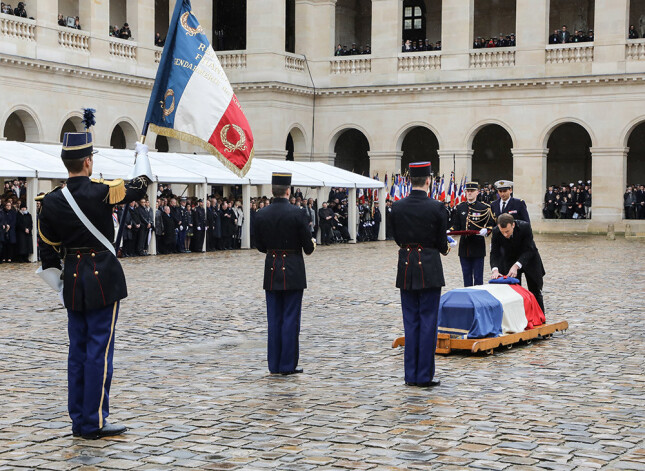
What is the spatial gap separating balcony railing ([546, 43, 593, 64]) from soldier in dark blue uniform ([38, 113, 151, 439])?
35.9m

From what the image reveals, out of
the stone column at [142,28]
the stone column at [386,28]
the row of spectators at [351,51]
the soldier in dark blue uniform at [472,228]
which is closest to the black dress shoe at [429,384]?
the soldier in dark blue uniform at [472,228]

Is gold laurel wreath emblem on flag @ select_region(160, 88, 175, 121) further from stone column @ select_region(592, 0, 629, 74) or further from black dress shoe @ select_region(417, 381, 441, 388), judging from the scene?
stone column @ select_region(592, 0, 629, 74)

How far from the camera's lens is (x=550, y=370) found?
9.86 m

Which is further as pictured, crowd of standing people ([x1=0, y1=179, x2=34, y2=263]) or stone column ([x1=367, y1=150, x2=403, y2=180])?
stone column ([x1=367, y1=150, x2=403, y2=180])

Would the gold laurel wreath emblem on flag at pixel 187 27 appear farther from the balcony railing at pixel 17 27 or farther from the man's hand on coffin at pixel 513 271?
the balcony railing at pixel 17 27

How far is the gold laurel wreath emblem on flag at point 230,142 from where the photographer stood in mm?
9281

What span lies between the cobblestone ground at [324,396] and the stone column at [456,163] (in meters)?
27.3

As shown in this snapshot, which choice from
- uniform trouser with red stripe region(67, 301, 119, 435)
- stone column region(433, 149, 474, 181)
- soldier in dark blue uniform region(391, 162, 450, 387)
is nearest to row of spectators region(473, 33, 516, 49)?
stone column region(433, 149, 474, 181)

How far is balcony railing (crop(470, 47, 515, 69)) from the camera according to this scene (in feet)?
138

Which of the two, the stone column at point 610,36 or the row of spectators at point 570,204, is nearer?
the stone column at point 610,36

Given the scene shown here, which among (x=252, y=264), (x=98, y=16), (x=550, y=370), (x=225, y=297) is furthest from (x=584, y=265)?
(x=98, y=16)

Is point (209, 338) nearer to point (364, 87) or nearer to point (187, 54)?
point (187, 54)

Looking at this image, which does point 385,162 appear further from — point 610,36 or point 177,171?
point 177,171

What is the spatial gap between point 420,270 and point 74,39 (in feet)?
97.6
